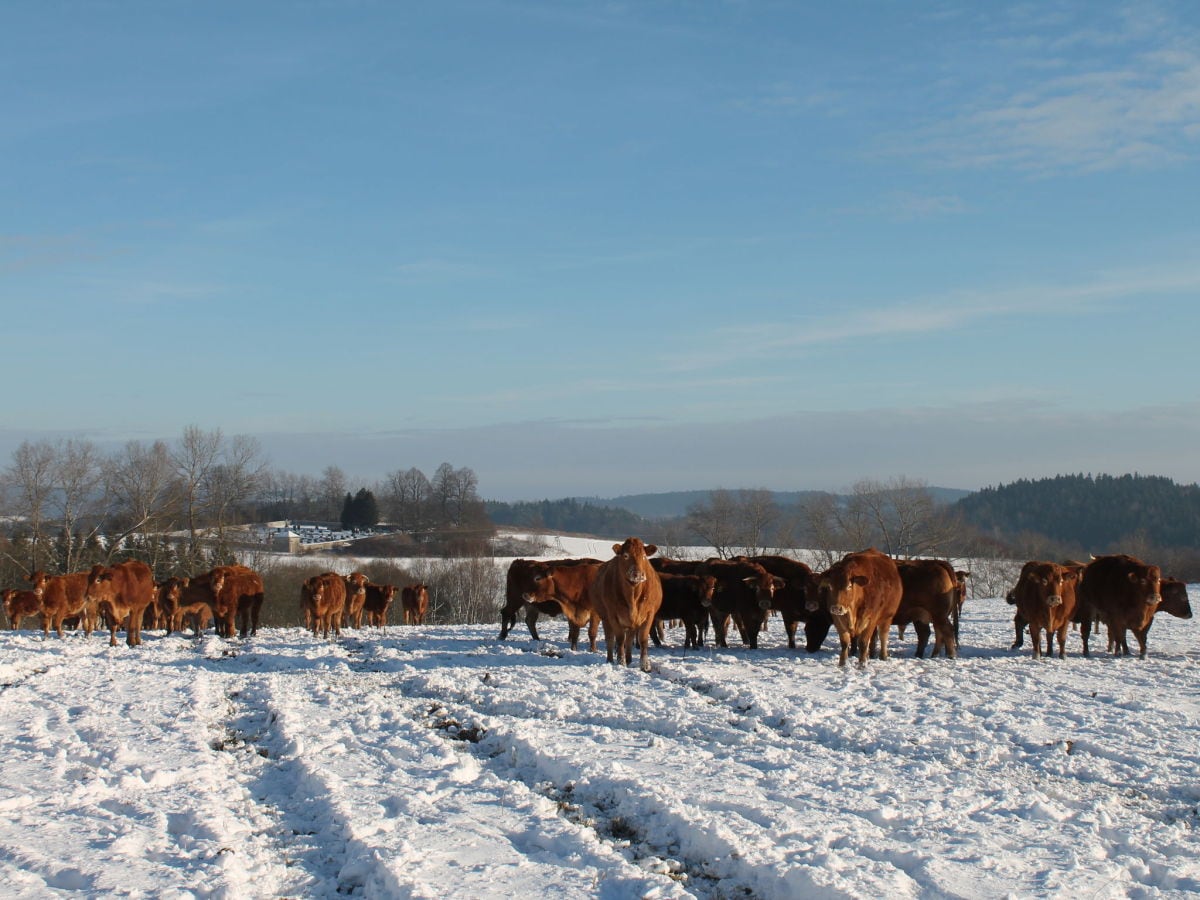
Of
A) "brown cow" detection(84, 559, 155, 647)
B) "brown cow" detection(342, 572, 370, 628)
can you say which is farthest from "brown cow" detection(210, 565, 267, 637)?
"brown cow" detection(342, 572, 370, 628)

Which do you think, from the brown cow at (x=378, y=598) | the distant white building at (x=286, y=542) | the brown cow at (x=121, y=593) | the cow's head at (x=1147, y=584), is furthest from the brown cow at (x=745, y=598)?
the distant white building at (x=286, y=542)

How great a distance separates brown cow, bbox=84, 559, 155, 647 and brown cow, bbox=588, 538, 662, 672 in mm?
10149

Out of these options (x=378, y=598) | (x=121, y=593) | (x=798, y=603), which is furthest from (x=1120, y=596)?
(x=121, y=593)

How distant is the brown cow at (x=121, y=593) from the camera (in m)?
20.1

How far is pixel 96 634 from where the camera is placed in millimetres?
22859

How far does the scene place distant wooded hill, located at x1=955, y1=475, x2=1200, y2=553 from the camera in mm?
120125

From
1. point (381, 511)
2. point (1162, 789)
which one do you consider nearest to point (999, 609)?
point (1162, 789)

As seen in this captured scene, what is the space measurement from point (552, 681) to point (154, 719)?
16.0ft

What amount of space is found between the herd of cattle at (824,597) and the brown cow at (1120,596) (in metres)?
0.02

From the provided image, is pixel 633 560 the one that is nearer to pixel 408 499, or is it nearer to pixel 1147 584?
pixel 1147 584

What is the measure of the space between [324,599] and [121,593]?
14.3ft

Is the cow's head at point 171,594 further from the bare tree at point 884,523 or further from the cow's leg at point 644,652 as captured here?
the bare tree at point 884,523

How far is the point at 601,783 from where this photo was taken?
827 cm

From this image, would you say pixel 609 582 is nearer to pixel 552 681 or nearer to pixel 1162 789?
pixel 552 681
